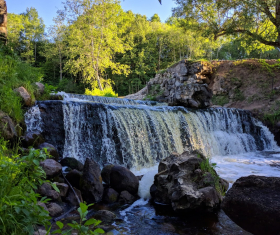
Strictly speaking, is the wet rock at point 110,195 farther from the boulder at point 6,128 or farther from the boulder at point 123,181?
the boulder at point 6,128

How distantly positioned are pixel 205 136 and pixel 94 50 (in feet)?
45.4

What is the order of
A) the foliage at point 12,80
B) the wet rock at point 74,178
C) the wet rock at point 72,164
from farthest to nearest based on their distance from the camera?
the foliage at point 12,80, the wet rock at point 72,164, the wet rock at point 74,178

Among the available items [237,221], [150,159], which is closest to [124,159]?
[150,159]

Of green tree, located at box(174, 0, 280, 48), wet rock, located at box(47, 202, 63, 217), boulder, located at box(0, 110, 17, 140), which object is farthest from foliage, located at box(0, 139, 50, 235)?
green tree, located at box(174, 0, 280, 48)

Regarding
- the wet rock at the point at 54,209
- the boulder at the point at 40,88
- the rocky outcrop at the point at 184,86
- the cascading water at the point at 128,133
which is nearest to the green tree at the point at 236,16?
the rocky outcrop at the point at 184,86

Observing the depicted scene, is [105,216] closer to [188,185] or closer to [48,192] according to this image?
[48,192]

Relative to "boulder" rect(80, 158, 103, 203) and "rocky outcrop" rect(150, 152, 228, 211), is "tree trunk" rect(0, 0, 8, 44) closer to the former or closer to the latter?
"boulder" rect(80, 158, 103, 203)

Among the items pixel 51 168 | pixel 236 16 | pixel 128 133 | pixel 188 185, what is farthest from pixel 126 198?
pixel 236 16

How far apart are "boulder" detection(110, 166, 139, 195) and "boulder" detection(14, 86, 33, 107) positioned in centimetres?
327

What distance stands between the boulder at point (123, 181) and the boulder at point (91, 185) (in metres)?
0.29

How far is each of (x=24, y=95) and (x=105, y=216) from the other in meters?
4.20

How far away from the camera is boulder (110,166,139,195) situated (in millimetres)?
4406

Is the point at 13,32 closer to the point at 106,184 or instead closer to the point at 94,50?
the point at 94,50

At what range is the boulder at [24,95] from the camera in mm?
5988
